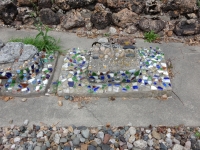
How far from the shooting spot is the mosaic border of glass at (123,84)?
10.1ft

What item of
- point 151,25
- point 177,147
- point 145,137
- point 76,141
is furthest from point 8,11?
point 177,147

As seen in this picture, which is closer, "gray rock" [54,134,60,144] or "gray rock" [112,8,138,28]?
"gray rock" [54,134,60,144]

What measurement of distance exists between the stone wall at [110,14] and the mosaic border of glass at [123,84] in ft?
3.55

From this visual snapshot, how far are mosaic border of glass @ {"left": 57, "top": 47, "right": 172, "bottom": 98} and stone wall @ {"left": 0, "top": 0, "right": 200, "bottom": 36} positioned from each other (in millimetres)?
1081

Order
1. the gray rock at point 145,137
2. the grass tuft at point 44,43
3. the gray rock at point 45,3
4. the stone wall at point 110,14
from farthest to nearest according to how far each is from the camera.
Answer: the gray rock at point 45,3 < the stone wall at point 110,14 < the grass tuft at point 44,43 < the gray rock at point 145,137

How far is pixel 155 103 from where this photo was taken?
305 centimetres

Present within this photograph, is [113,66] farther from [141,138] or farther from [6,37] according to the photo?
[6,37]

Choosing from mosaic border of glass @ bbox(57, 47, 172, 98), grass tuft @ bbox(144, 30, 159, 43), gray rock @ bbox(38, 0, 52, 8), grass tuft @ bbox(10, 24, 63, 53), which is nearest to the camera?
mosaic border of glass @ bbox(57, 47, 172, 98)

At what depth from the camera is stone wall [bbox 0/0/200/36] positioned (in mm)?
4285

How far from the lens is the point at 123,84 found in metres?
3.18

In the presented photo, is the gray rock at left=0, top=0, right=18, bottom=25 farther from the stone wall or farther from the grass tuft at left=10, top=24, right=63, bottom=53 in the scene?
the grass tuft at left=10, top=24, right=63, bottom=53

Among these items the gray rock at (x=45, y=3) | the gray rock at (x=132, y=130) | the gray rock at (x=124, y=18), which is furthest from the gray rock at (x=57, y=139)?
the gray rock at (x=45, y=3)

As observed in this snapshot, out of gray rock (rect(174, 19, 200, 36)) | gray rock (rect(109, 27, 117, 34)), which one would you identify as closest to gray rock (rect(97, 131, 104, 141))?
gray rock (rect(109, 27, 117, 34))

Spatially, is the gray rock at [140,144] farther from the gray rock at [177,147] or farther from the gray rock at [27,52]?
the gray rock at [27,52]
